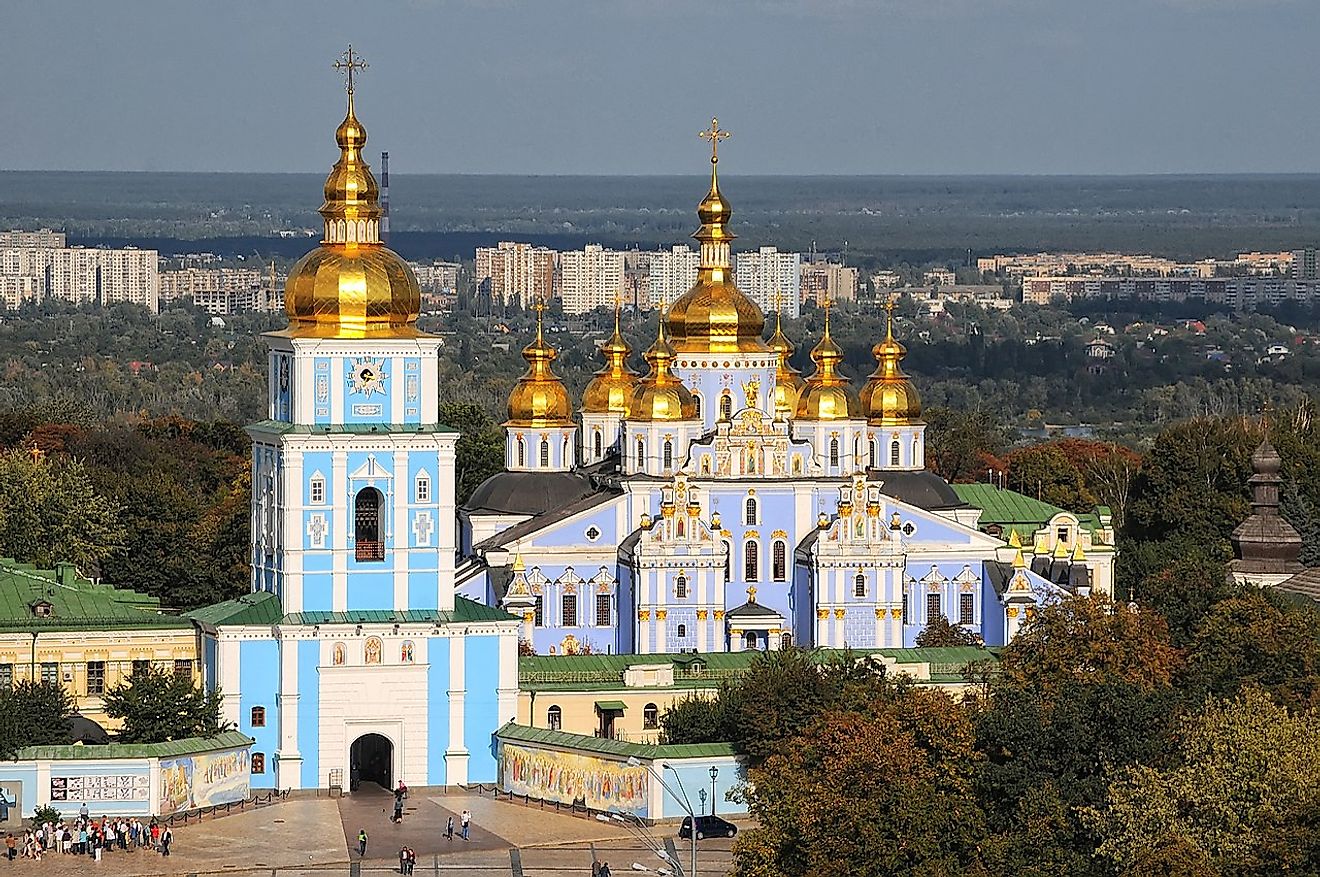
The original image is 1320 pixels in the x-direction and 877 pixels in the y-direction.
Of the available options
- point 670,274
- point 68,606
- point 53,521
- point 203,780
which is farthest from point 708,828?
point 670,274

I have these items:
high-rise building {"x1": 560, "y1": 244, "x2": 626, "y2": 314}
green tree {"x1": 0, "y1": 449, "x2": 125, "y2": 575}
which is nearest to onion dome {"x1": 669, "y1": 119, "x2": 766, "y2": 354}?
green tree {"x1": 0, "y1": 449, "x2": 125, "y2": 575}

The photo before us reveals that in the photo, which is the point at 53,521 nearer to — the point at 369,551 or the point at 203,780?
the point at 369,551

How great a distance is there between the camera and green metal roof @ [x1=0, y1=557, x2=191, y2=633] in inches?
1561

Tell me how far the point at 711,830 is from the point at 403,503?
5504mm

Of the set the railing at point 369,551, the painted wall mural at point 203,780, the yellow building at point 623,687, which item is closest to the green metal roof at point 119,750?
the painted wall mural at point 203,780

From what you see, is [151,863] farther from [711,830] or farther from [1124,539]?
[1124,539]

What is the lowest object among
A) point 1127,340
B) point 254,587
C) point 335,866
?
point 335,866

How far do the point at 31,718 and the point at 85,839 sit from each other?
8.52 feet

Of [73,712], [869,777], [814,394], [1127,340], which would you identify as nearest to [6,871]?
[73,712]

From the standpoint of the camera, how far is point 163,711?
36281 mm

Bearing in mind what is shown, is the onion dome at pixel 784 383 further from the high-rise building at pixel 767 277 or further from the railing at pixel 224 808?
the high-rise building at pixel 767 277

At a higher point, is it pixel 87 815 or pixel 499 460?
pixel 499 460

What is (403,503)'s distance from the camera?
125 ft

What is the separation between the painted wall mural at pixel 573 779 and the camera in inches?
1403
